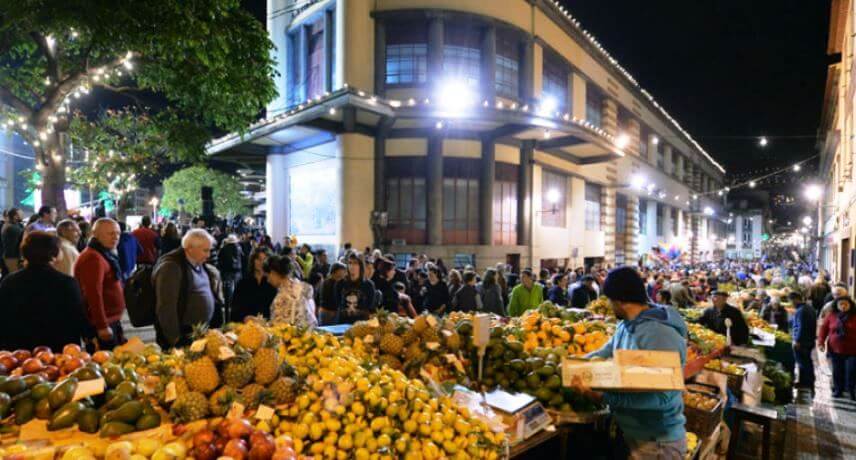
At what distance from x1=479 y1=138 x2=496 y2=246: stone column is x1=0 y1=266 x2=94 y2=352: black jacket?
579 inches

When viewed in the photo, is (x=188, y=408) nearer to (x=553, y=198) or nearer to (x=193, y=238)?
(x=193, y=238)

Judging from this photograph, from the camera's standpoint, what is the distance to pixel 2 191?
43.6 m

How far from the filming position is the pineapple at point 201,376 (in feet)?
8.78

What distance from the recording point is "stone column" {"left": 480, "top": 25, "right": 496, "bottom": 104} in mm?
18203

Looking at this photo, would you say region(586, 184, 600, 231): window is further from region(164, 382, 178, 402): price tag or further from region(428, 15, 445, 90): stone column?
region(164, 382, 178, 402): price tag

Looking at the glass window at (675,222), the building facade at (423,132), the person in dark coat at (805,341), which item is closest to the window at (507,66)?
the building facade at (423,132)

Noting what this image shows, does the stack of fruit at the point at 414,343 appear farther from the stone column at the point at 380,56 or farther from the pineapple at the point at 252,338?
the stone column at the point at 380,56

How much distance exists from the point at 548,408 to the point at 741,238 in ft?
295

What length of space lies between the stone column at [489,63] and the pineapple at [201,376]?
16990 millimetres

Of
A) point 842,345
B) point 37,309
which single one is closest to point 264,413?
point 37,309

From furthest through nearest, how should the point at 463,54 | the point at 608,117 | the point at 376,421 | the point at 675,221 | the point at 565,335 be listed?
the point at 675,221 → the point at 608,117 → the point at 463,54 → the point at 565,335 → the point at 376,421

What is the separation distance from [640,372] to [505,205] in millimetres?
16245

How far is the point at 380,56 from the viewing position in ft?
56.3

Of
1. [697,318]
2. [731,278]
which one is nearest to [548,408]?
[697,318]
